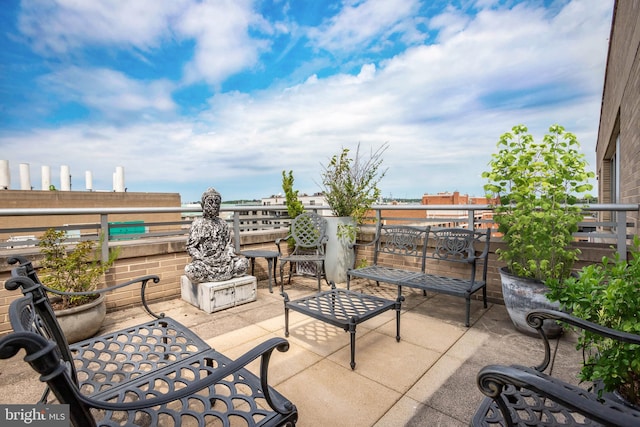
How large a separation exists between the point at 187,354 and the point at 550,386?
5.85 feet

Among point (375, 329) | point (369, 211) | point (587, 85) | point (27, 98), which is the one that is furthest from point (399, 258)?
point (27, 98)

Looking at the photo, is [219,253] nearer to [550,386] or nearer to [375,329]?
[375,329]

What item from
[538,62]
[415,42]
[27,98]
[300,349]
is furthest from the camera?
[27,98]

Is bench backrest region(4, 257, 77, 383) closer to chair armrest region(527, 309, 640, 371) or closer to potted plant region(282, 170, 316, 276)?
chair armrest region(527, 309, 640, 371)

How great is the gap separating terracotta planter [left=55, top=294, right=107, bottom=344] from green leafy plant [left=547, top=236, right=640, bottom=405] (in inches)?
150

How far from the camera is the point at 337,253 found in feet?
16.6

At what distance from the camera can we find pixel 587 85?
25.1ft

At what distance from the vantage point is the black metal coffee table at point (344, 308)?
2451 mm

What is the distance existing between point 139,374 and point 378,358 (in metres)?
1.81

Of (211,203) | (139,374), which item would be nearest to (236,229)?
(211,203)

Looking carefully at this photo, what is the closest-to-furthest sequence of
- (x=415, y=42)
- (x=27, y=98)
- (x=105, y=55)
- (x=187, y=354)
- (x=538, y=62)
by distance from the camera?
(x=187, y=354) → (x=538, y=62) → (x=415, y=42) → (x=105, y=55) → (x=27, y=98)

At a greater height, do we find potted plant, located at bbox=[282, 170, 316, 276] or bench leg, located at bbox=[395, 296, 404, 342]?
potted plant, located at bbox=[282, 170, 316, 276]

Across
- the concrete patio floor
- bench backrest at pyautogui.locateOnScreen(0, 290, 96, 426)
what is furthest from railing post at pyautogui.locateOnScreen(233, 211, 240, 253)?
bench backrest at pyautogui.locateOnScreen(0, 290, 96, 426)

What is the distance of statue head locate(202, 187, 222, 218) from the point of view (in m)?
3.97
